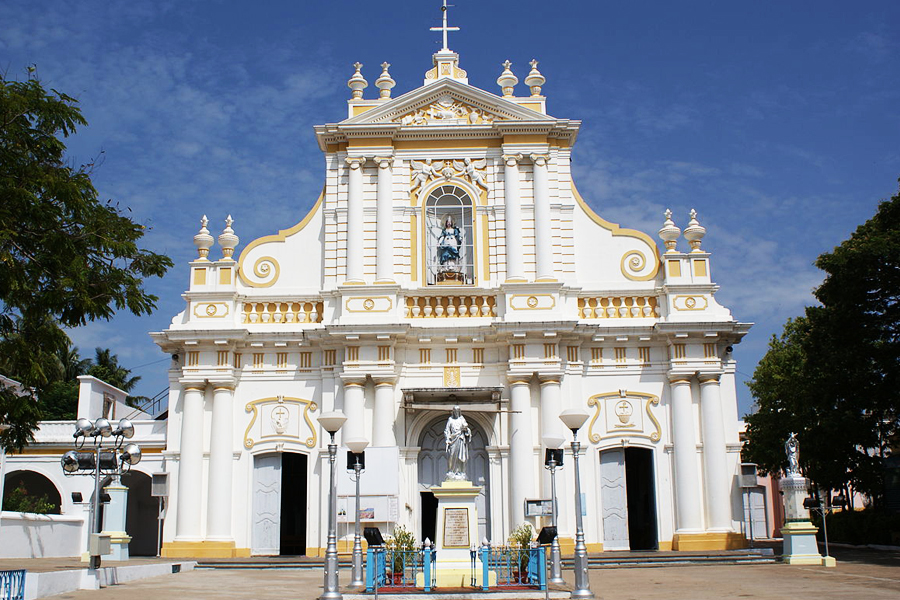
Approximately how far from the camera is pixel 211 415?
81.0ft

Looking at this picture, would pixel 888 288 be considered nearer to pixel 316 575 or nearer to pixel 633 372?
pixel 633 372

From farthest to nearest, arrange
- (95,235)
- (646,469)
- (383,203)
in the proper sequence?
(646,469)
(383,203)
(95,235)

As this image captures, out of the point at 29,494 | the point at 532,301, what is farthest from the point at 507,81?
the point at 29,494

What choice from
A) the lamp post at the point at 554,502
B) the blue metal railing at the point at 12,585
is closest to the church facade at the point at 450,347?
the lamp post at the point at 554,502

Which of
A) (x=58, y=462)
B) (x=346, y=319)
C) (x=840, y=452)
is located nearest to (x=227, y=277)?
(x=346, y=319)

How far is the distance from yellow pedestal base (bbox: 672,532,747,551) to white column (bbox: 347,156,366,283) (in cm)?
1064

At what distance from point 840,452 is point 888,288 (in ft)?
24.7

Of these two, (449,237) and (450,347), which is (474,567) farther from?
(449,237)

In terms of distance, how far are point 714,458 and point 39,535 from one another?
18.4 meters

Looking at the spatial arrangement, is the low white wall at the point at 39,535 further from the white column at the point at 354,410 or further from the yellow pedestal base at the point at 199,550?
the white column at the point at 354,410

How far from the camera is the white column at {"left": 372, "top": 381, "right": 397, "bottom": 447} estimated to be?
23.9 meters

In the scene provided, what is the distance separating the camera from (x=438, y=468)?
2462 centimetres

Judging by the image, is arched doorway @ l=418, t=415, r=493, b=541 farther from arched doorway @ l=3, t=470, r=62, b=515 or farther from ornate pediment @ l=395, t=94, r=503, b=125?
arched doorway @ l=3, t=470, r=62, b=515

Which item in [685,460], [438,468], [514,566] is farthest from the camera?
[438,468]
